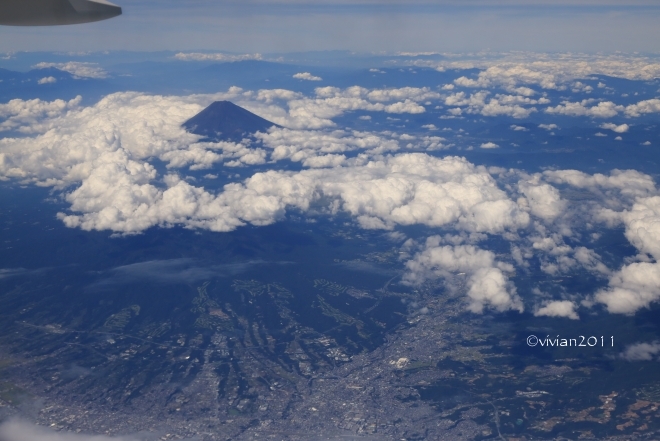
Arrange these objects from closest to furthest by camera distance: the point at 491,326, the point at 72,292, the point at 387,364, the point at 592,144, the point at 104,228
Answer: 1. the point at 387,364
2. the point at 491,326
3. the point at 72,292
4. the point at 104,228
5. the point at 592,144

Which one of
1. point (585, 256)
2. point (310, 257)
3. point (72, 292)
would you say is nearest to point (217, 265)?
point (310, 257)

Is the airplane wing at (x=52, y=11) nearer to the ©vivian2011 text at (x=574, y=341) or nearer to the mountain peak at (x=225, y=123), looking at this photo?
the ©vivian2011 text at (x=574, y=341)

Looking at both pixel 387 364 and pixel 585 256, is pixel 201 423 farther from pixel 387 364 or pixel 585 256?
pixel 585 256

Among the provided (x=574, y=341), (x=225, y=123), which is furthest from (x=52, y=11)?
(x=225, y=123)

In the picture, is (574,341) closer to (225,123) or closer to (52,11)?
(52,11)

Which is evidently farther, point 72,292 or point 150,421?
point 72,292

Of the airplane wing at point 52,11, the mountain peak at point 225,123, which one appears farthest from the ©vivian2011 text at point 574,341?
the mountain peak at point 225,123
